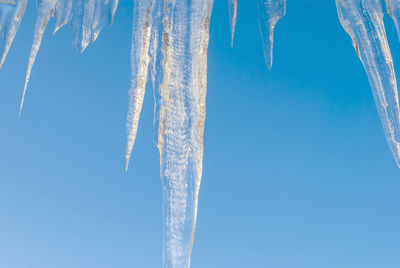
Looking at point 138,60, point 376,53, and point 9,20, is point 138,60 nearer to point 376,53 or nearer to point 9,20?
point 9,20

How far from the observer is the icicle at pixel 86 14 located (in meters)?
3.01

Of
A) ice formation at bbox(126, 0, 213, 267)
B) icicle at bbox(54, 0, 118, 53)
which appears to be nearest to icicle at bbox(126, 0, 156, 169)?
ice formation at bbox(126, 0, 213, 267)

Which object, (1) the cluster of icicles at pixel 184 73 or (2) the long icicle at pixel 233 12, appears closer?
(1) the cluster of icicles at pixel 184 73

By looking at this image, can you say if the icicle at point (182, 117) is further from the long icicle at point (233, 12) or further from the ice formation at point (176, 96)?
the long icicle at point (233, 12)

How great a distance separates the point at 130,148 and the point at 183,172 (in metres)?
0.38

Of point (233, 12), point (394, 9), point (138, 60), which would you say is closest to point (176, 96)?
point (138, 60)

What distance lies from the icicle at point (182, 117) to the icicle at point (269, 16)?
44 centimetres

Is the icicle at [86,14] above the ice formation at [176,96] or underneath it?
above

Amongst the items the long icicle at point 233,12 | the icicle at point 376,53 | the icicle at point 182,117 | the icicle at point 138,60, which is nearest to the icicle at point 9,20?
the icicle at point 138,60

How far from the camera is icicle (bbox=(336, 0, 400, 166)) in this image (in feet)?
7.14

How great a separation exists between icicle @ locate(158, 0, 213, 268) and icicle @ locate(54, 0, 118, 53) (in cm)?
61

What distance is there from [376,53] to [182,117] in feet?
3.84

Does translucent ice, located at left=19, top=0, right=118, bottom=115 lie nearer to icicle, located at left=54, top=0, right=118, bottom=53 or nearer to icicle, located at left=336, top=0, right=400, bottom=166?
icicle, located at left=54, top=0, right=118, bottom=53

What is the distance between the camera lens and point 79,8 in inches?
120
